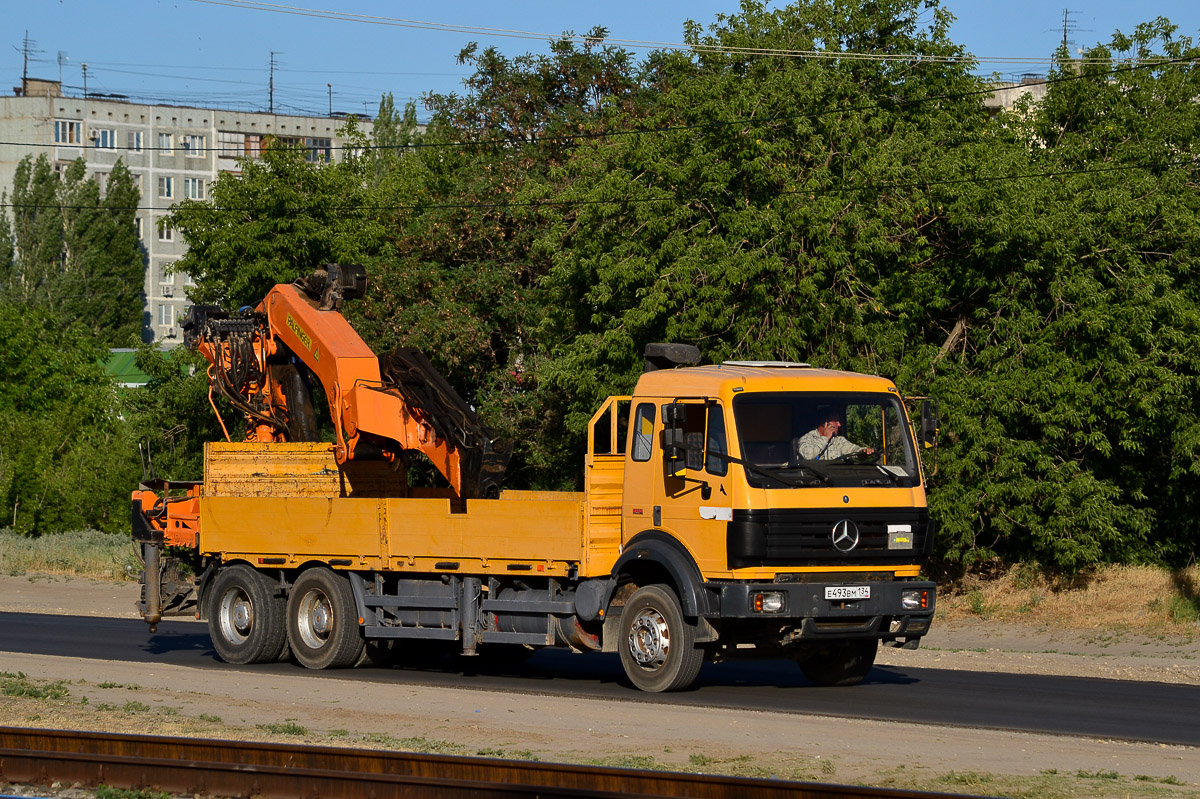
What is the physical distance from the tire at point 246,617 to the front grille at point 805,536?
6.82m

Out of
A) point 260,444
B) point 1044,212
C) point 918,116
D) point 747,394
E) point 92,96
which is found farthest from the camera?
point 92,96

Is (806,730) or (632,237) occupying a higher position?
(632,237)

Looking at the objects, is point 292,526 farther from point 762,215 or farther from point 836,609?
point 762,215

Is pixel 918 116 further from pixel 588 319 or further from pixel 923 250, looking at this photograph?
pixel 588 319

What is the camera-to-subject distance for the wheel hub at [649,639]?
49.0ft

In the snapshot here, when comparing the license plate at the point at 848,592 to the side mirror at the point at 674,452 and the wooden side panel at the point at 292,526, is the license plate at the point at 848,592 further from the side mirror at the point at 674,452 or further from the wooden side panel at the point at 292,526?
the wooden side panel at the point at 292,526

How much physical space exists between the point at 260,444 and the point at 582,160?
1431cm

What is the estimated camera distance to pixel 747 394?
1451 cm

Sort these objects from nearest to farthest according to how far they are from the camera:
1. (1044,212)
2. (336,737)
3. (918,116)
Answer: (336,737), (1044,212), (918,116)

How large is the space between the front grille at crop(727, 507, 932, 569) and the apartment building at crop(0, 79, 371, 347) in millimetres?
101451

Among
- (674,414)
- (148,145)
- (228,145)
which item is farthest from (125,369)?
(674,414)

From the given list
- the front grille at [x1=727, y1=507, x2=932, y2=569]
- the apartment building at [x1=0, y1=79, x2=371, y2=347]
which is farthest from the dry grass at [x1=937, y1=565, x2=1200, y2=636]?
the apartment building at [x1=0, y1=79, x2=371, y2=347]

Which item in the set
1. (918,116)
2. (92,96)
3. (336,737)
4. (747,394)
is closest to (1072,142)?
(918,116)

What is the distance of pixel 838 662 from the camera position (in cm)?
1645
